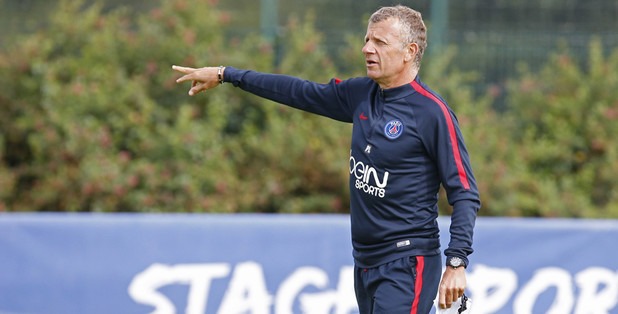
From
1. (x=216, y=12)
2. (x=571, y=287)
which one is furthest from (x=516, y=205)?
(x=216, y=12)

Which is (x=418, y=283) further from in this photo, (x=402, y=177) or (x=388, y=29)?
(x=388, y=29)

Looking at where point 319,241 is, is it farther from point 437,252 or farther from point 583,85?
point 583,85

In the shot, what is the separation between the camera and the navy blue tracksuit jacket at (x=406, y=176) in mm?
4652

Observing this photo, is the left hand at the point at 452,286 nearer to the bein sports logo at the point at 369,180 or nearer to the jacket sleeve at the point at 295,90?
the bein sports logo at the point at 369,180

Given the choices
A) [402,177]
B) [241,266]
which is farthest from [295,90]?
[241,266]

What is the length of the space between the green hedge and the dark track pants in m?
5.75

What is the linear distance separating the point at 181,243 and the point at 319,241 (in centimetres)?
107

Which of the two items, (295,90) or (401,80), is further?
(295,90)

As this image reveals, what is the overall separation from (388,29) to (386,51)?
11cm

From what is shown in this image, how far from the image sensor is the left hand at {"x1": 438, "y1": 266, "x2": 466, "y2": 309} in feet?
15.0

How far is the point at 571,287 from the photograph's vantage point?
7500 millimetres

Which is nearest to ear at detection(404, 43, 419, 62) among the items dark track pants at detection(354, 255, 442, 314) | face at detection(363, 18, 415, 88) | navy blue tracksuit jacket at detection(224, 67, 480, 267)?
face at detection(363, 18, 415, 88)

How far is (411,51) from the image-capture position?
485 cm

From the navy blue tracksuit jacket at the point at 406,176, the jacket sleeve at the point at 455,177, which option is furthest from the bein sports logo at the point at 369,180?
the jacket sleeve at the point at 455,177
